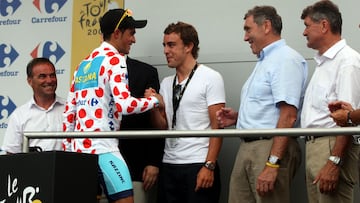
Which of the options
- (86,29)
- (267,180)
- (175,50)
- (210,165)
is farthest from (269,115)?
(86,29)

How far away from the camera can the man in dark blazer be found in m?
5.54

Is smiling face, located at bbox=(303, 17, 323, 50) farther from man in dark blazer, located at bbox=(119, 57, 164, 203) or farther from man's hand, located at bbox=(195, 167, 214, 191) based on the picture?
man in dark blazer, located at bbox=(119, 57, 164, 203)

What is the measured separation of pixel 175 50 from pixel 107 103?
2.97 feet

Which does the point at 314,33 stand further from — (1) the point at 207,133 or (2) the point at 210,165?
(1) the point at 207,133

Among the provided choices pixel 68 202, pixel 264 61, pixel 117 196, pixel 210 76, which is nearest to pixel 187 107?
pixel 210 76

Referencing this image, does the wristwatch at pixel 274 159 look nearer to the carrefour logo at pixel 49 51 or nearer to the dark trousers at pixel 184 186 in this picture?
the dark trousers at pixel 184 186

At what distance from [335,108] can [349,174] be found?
468 mm

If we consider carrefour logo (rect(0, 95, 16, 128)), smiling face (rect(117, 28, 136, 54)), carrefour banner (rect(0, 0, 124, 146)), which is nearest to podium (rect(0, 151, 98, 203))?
smiling face (rect(117, 28, 136, 54))

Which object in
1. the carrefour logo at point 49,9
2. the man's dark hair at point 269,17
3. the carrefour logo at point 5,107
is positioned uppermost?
the carrefour logo at point 49,9

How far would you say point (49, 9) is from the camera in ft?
22.8

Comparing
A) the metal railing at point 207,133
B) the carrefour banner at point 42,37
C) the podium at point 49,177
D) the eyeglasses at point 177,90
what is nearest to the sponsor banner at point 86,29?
the carrefour banner at point 42,37

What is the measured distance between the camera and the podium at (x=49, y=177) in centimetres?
419

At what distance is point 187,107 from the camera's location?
217 inches

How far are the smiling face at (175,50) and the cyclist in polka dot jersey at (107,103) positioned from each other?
1.80 feet
